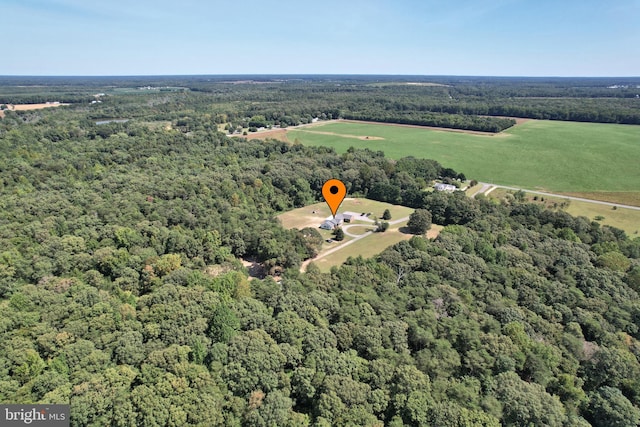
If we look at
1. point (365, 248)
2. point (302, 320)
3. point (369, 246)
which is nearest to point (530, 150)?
point (369, 246)

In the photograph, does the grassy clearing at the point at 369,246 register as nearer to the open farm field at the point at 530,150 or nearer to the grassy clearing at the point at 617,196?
the grassy clearing at the point at 617,196

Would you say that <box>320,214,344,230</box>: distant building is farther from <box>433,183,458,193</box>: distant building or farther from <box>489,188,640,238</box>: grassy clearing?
<box>489,188,640,238</box>: grassy clearing

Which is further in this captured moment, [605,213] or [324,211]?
[324,211]

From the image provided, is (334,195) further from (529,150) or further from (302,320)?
(529,150)

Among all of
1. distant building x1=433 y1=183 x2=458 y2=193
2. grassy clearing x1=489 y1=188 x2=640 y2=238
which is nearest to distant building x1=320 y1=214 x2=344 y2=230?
distant building x1=433 y1=183 x2=458 y2=193

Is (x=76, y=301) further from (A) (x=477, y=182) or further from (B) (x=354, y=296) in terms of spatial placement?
(A) (x=477, y=182)

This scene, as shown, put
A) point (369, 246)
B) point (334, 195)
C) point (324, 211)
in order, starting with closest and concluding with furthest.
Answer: point (369, 246)
point (334, 195)
point (324, 211)

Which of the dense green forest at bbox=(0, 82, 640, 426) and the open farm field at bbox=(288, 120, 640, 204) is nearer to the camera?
the dense green forest at bbox=(0, 82, 640, 426)
